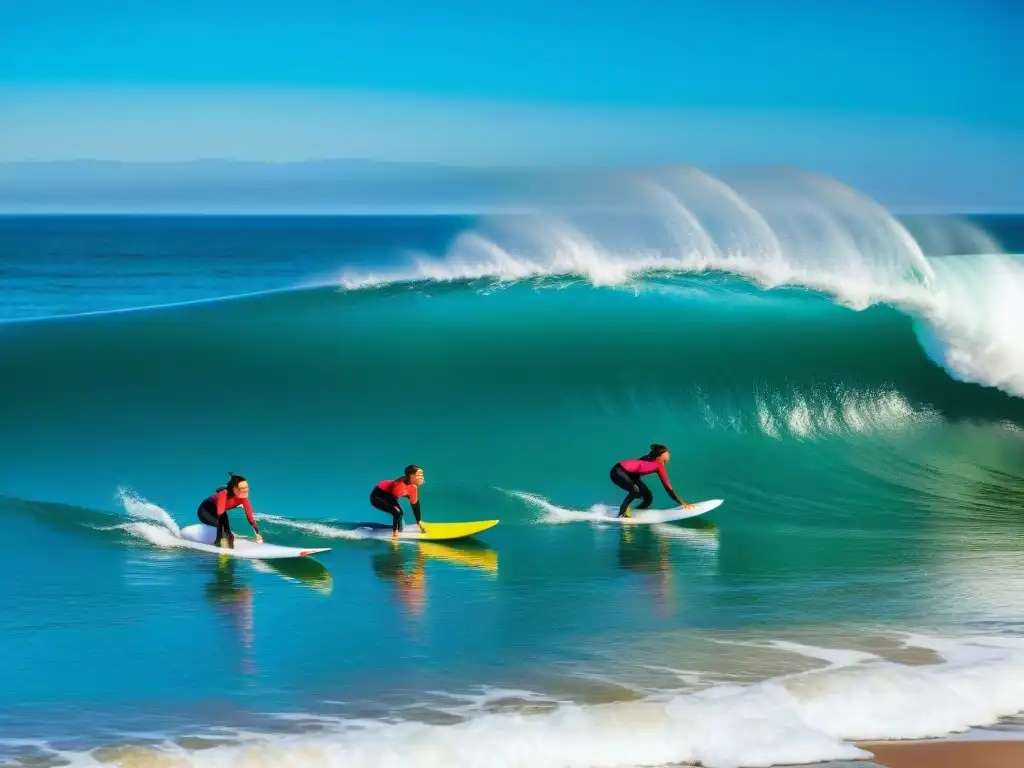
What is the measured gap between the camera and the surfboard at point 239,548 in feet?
28.5

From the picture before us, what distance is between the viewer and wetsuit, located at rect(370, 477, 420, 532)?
9.34m

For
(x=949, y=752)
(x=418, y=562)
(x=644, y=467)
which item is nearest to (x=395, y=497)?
(x=418, y=562)

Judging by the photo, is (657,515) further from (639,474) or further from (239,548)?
(239,548)

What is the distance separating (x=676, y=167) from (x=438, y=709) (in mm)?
13314

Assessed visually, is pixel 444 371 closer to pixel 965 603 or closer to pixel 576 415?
pixel 576 415

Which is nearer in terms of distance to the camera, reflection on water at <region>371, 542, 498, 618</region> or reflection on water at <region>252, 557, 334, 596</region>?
reflection on water at <region>371, 542, 498, 618</region>

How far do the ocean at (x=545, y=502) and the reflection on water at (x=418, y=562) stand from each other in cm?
3

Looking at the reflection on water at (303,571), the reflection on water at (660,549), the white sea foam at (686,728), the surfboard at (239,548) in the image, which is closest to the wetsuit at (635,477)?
the reflection on water at (660,549)

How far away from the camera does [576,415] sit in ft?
42.5

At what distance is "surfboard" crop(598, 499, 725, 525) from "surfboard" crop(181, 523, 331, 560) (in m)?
2.27

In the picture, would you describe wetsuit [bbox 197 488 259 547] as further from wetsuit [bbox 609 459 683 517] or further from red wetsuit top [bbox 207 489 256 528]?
wetsuit [bbox 609 459 683 517]

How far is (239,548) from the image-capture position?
8.76 metres

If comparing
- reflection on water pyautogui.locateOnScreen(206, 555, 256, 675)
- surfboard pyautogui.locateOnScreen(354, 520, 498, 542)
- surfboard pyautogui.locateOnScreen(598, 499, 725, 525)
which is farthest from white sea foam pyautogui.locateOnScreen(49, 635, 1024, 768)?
surfboard pyautogui.locateOnScreen(598, 499, 725, 525)

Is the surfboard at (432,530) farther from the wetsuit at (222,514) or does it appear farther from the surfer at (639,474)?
the surfer at (639,474)
